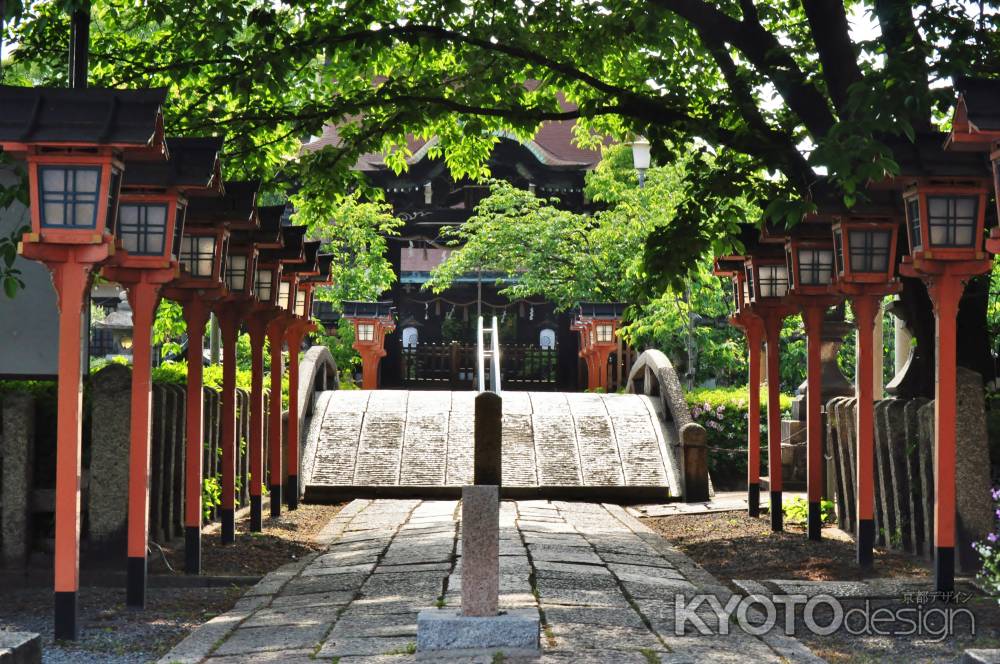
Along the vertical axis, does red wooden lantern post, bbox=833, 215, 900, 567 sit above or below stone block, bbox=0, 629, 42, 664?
above

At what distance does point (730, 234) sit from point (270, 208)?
4193 millimetres

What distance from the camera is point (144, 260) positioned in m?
8.42

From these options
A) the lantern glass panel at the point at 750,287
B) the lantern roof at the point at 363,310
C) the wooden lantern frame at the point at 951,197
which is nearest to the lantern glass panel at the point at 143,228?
the wooden lantern frame at the point at 951,197

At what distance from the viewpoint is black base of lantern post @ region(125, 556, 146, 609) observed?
27.0 ft

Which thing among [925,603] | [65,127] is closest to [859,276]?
[925,603]

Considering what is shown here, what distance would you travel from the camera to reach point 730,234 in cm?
1221

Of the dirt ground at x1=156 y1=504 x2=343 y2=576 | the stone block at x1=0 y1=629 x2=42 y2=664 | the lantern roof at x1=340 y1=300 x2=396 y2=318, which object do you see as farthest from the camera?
the lantern roof at x1=340 y1=300 x2=396 y2=318

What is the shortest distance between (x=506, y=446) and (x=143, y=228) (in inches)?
381

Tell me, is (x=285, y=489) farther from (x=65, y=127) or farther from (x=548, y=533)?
(x=65, y=127)

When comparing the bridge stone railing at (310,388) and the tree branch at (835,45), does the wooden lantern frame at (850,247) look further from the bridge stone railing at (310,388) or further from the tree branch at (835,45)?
the bridge stone railing at (310,388)

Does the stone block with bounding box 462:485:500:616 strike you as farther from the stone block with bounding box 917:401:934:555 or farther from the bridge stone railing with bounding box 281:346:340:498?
the bridge stone railing with bounding box 281:346:340:498

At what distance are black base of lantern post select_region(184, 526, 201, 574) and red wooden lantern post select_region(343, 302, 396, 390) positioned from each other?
15951mm

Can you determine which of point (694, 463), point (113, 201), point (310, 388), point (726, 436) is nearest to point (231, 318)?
point (113, 201)

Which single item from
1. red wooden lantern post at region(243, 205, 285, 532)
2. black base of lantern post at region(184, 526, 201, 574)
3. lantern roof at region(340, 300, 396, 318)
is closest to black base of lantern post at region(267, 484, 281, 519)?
red wooden lantern post at region(243, 205, 285, 532)
